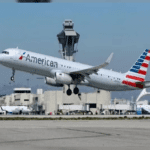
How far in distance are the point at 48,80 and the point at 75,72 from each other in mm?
6020

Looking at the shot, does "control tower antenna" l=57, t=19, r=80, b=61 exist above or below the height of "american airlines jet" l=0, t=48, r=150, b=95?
above

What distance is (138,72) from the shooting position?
224 ft

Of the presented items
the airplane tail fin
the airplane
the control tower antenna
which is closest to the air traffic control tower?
the control tower antenna

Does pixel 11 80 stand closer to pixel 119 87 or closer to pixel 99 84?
pixel 99 84

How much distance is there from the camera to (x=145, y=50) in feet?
238

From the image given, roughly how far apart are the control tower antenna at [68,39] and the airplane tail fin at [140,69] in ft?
332

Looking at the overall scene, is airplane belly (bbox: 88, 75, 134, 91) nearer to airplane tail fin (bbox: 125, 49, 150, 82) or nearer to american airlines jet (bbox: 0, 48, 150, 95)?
american airlines jet (bbox: 0, 48, 150, 95)

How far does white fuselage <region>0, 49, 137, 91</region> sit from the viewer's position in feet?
173

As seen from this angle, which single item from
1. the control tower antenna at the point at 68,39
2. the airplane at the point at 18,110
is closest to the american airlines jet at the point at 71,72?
the airplane at the point at 18,110

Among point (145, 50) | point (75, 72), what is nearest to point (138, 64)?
point (145, 50)

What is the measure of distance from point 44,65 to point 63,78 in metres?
4.85

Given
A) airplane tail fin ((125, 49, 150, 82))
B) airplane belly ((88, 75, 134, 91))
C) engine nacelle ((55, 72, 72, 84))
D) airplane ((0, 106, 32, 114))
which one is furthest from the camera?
airplane ((0, 106, 32, 114))

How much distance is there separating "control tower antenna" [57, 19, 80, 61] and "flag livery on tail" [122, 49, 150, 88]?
332ft

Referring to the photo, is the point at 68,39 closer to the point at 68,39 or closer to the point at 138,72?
the point at 68,39
